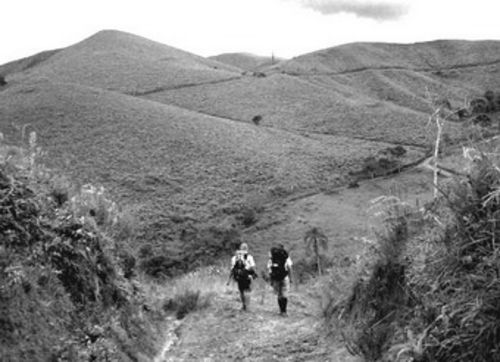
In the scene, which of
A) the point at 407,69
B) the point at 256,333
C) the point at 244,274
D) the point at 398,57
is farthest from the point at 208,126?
the point at 398,57

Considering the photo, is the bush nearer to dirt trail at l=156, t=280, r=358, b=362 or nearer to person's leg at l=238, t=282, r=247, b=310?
dirt trail at l=156, t=280, r=358, b=362

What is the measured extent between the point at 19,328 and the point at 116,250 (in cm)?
386

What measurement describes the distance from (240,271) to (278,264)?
0.88 meters

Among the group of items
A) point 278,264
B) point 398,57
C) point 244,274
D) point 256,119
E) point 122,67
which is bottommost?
point 244,274

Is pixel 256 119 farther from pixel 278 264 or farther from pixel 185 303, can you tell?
pixel 278 264

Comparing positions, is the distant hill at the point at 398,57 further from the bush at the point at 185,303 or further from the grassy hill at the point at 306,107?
the bush at the point at 185,303

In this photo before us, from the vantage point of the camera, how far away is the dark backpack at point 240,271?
10.8m

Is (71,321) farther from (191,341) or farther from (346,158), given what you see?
(346,158)

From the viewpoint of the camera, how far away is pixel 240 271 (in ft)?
35.8

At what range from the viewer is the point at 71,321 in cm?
591

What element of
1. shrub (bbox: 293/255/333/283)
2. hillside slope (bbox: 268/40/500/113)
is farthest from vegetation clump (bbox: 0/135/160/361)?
hillside slope (bbox: 268/40/500/113)

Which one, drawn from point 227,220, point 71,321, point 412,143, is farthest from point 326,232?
point 71,321

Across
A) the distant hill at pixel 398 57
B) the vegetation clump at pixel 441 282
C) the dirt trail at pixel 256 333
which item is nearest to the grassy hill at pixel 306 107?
the distant hill at pixel 398 57

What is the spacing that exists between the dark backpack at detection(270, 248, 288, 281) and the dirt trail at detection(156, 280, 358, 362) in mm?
815
